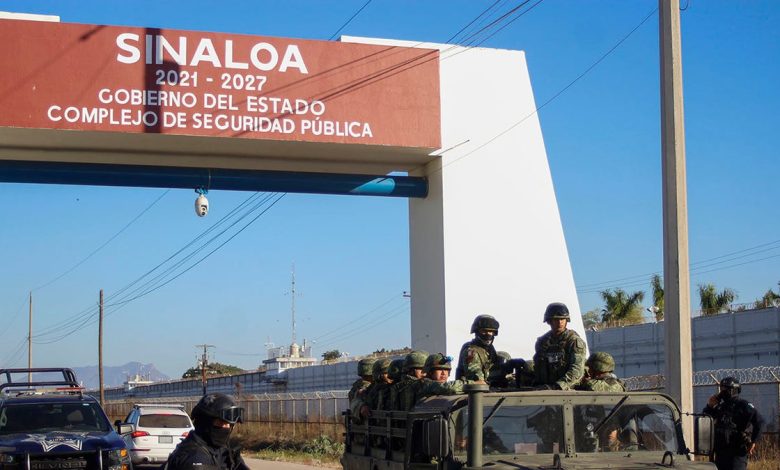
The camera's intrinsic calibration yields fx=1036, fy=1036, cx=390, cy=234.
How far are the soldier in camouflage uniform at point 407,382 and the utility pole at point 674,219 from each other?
279cm

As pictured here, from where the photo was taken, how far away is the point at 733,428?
11461 mm

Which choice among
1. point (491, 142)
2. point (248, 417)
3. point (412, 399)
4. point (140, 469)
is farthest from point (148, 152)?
point (248, 417)

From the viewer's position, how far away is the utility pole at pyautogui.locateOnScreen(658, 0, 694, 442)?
11.5 meters

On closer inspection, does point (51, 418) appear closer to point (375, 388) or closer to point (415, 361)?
point (375, 388)

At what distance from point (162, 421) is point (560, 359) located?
48.2ft

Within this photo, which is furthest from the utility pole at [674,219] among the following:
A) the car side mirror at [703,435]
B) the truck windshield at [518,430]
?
the truck windshield at [518,430]

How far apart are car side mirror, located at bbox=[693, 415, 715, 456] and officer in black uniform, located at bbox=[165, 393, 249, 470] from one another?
408cm

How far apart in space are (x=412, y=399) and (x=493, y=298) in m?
8.64

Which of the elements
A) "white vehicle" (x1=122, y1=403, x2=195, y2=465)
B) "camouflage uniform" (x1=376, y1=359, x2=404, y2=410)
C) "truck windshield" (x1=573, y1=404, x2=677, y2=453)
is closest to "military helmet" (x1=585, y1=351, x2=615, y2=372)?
"truck windshield" (x1=573, y1=404, x2=677, y2=453)

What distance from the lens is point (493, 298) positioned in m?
18.9

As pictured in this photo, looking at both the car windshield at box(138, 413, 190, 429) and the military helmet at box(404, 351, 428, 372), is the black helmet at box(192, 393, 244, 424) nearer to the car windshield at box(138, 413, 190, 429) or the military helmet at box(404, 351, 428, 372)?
the military helmet at box(404, 351, 428, 372)

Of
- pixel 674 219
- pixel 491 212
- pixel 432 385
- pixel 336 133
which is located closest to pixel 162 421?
pixel 336 133

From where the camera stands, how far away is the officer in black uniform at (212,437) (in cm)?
538

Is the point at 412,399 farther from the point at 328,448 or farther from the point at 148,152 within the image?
the point at 328,448
